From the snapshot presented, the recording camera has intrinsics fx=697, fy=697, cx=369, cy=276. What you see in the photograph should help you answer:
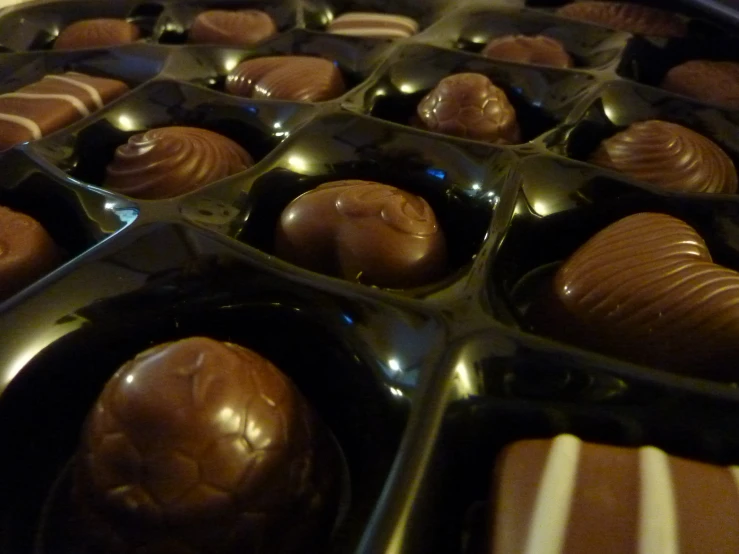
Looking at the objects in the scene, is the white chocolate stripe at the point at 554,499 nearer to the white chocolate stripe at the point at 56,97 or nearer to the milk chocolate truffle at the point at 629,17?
the white chocolate stripe at the point at 56,97

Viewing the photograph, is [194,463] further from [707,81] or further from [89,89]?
[707,81]

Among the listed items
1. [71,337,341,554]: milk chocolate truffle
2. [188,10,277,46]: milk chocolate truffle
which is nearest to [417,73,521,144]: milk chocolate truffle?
[188,10,277,46]: milk chocolate truffle

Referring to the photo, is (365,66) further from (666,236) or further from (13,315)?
(13,315)

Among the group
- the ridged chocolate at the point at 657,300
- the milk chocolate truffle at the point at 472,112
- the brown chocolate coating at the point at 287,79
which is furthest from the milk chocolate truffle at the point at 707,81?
the brown chocolate coating at the point at 287,79

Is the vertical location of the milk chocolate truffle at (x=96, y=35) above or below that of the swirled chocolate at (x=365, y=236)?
above

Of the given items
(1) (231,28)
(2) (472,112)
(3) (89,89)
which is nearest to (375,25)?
(1) (231,28)

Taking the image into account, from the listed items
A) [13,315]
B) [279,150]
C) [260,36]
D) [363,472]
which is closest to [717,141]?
[279,150]
